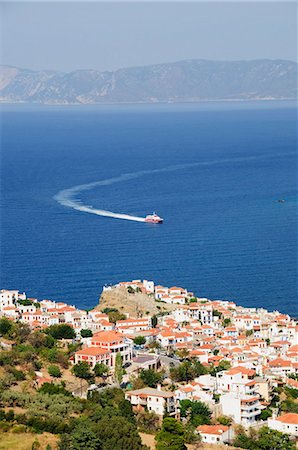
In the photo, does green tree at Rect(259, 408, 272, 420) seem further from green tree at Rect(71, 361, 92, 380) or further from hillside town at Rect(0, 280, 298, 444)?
green tree at Rect(71, 361, 92, 380)

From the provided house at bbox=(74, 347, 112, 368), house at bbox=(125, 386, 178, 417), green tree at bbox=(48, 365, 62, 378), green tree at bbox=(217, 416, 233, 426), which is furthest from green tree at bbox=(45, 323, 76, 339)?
green tree at bbox=(217, 416, 233, 426)

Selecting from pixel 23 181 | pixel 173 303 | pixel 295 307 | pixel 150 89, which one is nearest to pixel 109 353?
pixel 173 303

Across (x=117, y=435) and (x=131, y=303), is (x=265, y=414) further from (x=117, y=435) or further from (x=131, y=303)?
(x=131, y=303)

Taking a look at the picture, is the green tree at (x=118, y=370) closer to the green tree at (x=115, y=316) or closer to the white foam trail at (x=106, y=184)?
the green tree at (x=115, y=316)

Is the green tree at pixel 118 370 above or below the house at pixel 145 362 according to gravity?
below

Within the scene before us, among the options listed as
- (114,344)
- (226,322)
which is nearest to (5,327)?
(114,344)

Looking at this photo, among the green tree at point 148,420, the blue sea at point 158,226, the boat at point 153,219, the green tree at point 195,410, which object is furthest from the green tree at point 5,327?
the boat at point 153,219
